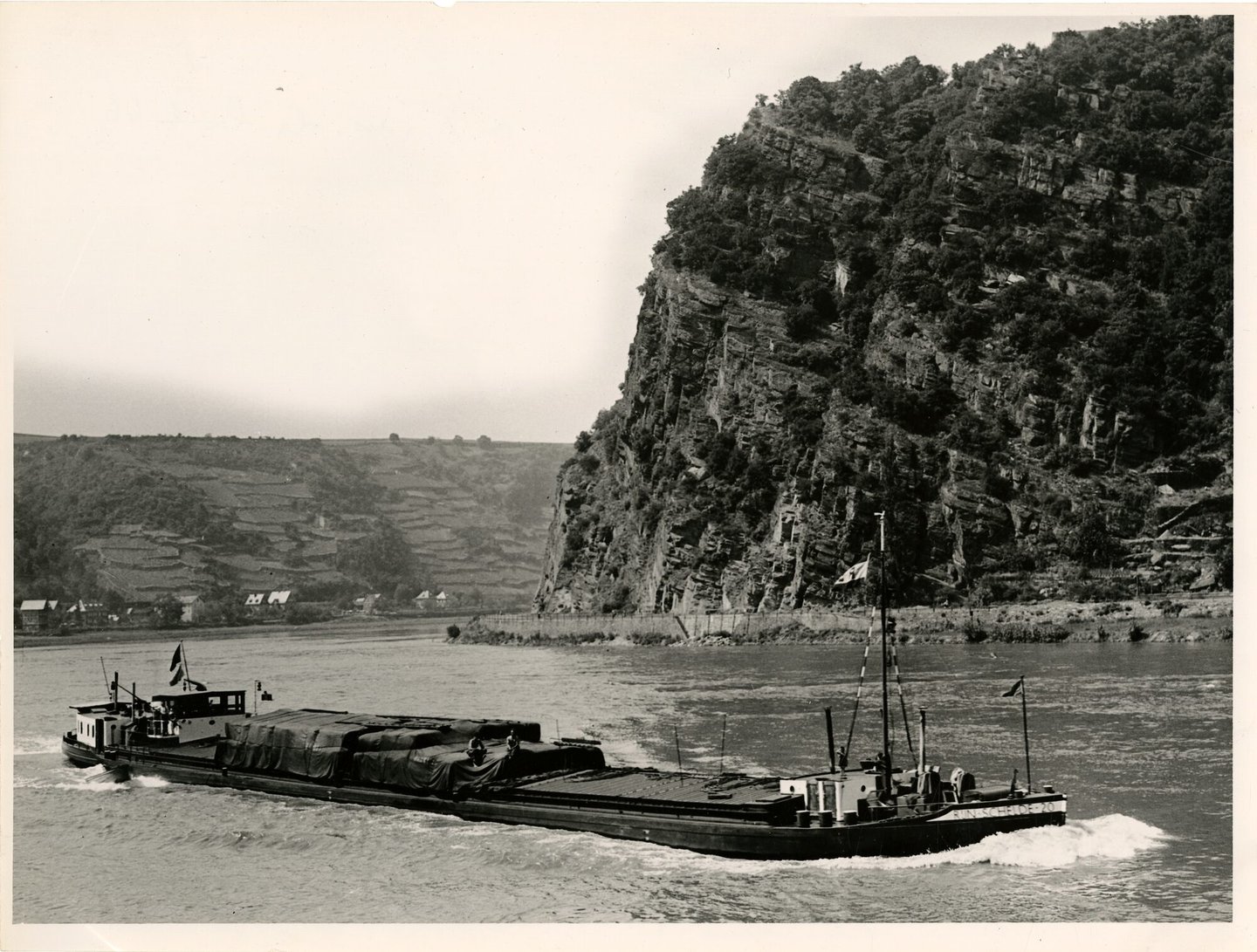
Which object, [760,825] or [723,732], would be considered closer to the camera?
[760,825]

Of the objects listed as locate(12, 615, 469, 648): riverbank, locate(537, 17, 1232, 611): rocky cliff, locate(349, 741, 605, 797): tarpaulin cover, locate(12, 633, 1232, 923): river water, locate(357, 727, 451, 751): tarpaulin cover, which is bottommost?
locate(12, 615, 469, 648): riverbank

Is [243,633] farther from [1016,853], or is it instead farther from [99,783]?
[1016,853]

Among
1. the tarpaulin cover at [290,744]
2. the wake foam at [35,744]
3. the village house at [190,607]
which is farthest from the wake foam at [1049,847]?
the village house at [190,607]

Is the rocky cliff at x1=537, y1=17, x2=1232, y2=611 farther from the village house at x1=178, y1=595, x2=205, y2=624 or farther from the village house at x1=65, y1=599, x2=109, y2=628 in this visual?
the village house at x1=178, y1=595, x2=205, y2=624

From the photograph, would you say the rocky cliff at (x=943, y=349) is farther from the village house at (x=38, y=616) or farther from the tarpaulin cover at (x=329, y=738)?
the tarpaulin cover at (x=329, y=738)

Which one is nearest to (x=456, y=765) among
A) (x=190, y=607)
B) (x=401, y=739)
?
(x=401, y=739)

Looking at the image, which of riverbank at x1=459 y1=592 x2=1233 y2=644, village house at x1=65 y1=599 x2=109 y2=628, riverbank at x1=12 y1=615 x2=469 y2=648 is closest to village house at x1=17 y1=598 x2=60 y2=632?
riverbank at x1=12 y1=615 x2=469 y2=648
